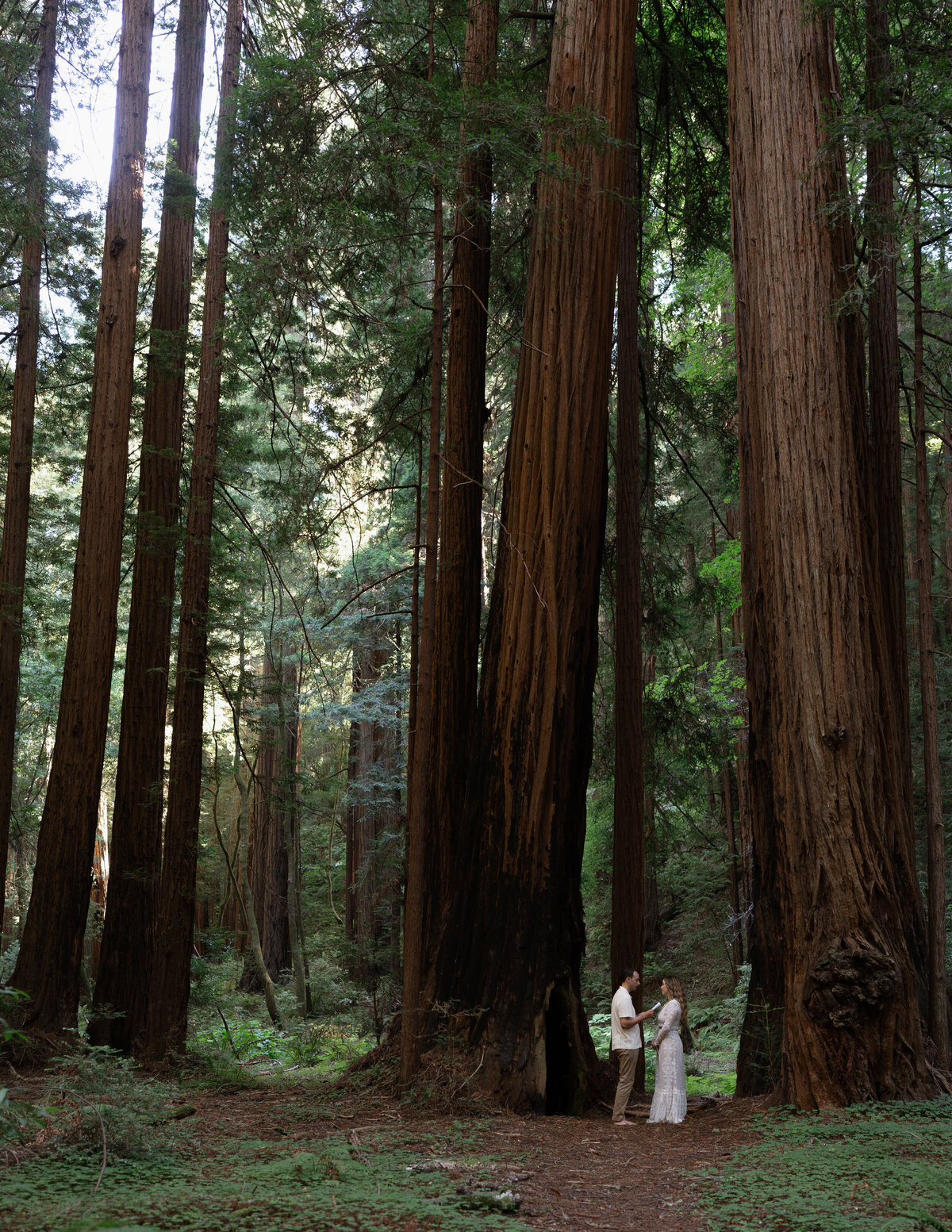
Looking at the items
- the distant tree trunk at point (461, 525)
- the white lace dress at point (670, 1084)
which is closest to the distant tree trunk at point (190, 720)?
the distant tree trunk at point (461, 525)

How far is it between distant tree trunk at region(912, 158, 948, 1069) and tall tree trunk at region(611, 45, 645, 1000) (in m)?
2.53

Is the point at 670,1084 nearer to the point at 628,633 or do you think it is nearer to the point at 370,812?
the point at 628,633

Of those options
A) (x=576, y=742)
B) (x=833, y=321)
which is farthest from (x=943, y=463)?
(x=576, y=742)

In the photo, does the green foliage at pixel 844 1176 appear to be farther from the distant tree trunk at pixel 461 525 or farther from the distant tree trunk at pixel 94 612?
the distant tree trunk at pixel 94 612

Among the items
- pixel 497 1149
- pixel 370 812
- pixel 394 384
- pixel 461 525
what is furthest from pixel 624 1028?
pixel 370 812

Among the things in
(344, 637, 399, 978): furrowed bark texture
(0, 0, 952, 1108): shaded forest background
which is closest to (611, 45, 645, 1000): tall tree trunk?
(0, 0, 952, 1108): shaded forest background

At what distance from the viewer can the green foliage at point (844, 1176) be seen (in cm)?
335

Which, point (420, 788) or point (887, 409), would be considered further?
point (887, 409)

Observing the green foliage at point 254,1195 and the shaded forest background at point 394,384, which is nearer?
the green foliage at point 254,1195

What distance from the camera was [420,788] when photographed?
6371 millimetres

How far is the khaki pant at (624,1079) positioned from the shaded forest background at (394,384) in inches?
135

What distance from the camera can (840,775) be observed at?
578 cm

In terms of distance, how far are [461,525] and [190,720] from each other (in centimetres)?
325

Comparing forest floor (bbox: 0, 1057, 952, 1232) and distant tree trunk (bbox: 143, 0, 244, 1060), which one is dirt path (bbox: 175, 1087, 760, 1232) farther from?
distant tree trunk (bbox: 143, 0, 244, 1060)
